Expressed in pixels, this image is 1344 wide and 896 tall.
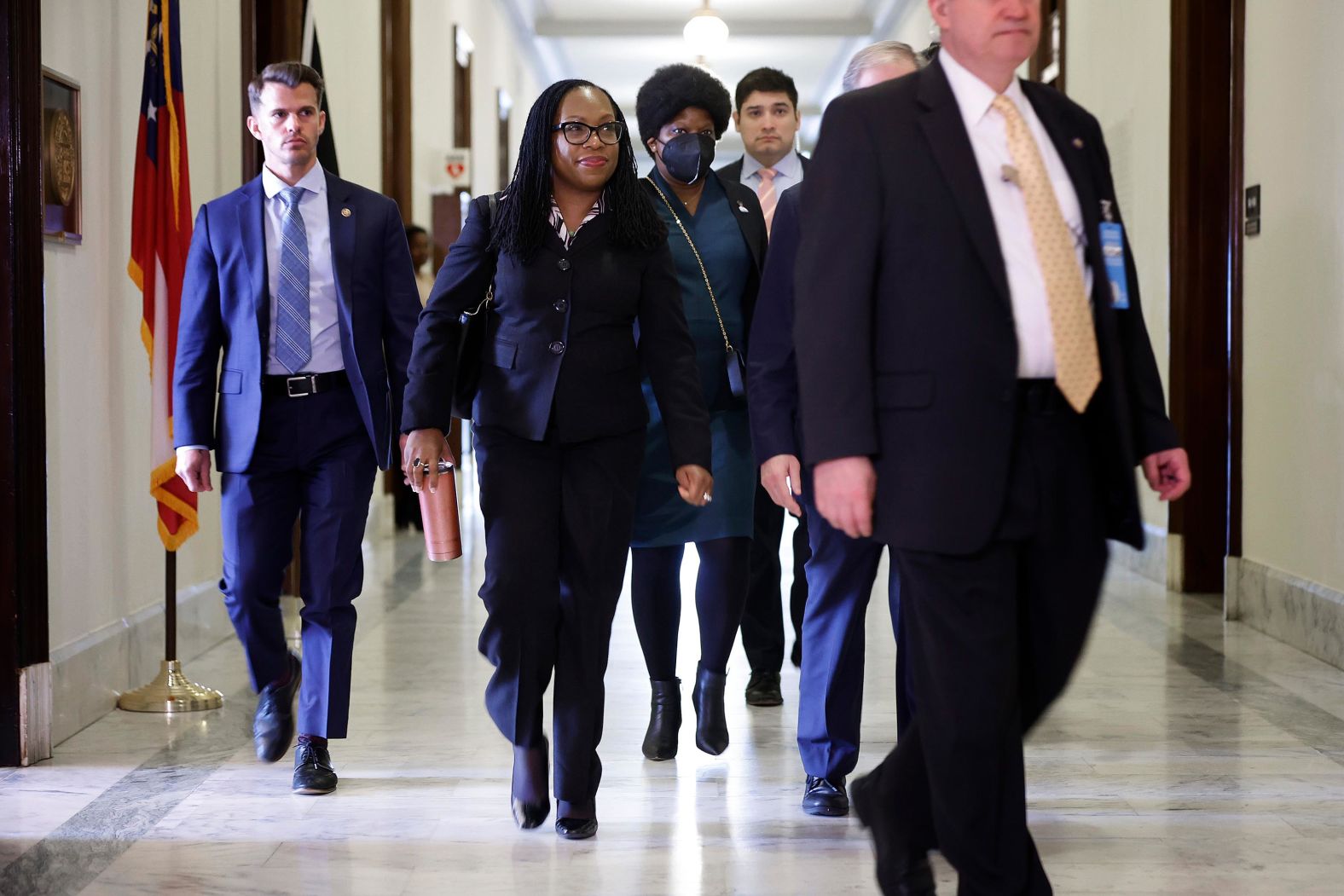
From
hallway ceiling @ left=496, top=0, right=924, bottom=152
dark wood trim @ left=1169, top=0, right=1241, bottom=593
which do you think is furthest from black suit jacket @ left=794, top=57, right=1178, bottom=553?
hallway ceiling @ left=496, top=0, right=924, bottom=152

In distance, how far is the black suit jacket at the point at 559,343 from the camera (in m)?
3.04

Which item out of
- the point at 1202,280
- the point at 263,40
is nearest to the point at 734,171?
the point at 263,40

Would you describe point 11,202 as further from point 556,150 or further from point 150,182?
point 556,150

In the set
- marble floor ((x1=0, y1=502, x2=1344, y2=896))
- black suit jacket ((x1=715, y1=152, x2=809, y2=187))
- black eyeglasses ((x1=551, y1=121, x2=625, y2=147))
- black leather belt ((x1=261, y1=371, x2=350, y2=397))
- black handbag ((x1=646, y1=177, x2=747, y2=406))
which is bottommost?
marble floor ((x1=0, y1=502, x2=1344, y2=896))

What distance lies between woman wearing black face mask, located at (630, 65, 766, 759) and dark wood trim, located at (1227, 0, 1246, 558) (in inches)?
115

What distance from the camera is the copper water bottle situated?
3.18 m

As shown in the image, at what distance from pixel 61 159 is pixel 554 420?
6.23 feet

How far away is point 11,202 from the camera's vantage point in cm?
368

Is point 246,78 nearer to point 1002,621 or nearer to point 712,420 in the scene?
point 712,420

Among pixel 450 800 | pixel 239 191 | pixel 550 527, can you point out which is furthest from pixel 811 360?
pixel 239 191

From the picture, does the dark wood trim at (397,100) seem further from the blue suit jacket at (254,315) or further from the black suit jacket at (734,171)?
the blue suit jacket at (254,315)

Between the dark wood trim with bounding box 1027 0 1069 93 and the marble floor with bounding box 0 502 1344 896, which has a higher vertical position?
the dark wood trim with bounding box 1027 0 1069 93

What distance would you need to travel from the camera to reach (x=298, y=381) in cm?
354

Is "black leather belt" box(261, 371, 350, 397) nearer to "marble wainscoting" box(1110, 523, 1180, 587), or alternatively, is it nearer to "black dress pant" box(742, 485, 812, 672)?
"black dress pant" box(742, 485, 812, 672)
